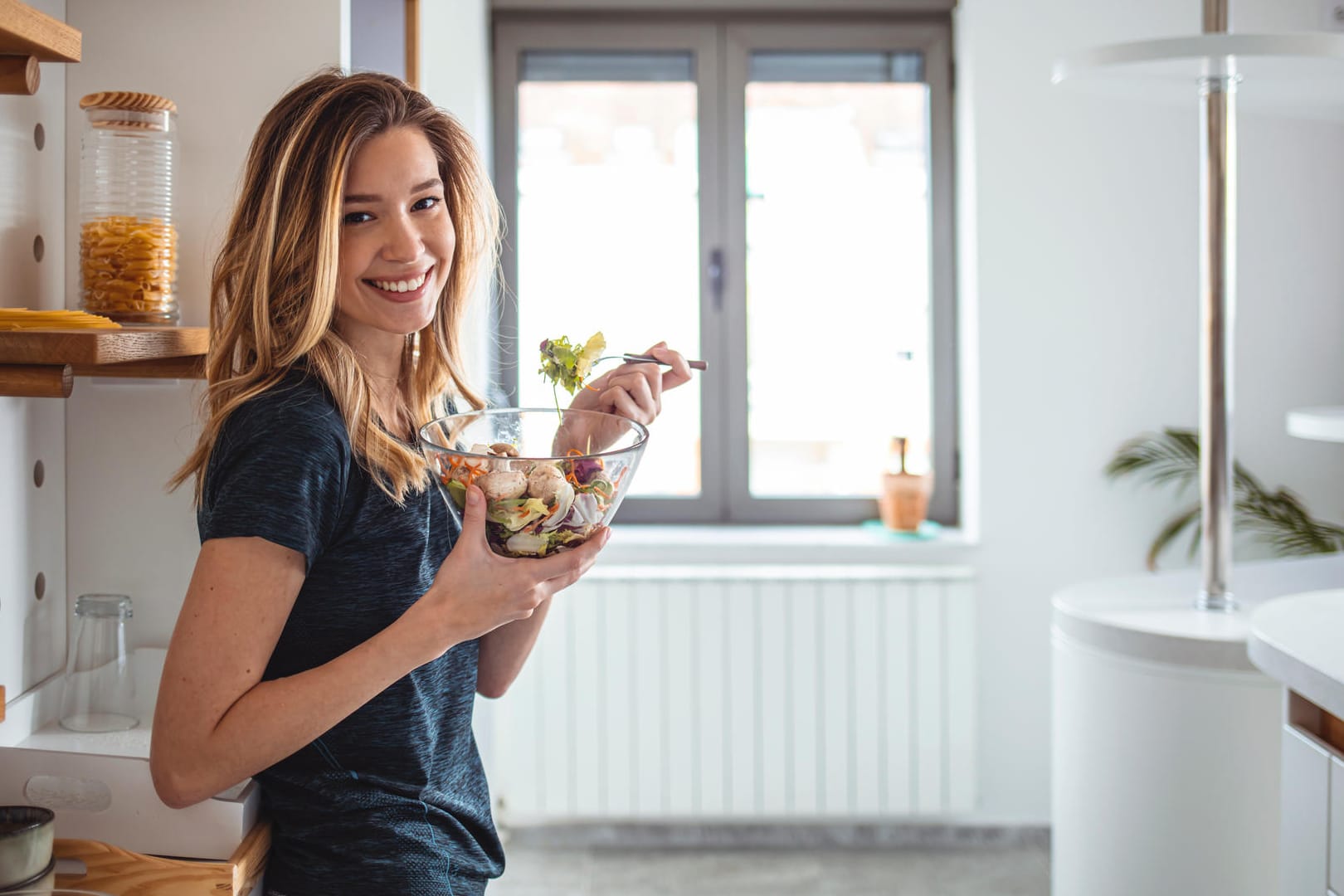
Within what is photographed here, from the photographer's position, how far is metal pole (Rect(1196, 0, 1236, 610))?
69.5 inches

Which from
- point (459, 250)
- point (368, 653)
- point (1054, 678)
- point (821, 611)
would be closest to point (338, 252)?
point (459, 250)

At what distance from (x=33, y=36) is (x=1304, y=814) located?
4.34ft

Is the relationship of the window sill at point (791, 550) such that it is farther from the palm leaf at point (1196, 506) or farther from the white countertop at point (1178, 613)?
the white countertop at point (1178, 613)

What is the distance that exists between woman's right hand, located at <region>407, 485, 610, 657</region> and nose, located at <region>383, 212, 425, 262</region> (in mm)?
264

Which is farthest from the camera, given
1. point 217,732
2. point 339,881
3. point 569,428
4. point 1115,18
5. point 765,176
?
point 765,176

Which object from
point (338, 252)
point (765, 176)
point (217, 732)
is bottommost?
point (217, 732)

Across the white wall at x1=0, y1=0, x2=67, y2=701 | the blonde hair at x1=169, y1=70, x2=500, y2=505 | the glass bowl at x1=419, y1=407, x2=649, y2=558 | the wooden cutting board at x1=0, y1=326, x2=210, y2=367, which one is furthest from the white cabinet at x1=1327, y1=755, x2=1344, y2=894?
the white wall at x1=0, y1=0, x2=67, y2=701

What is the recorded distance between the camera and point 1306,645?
1.14 m

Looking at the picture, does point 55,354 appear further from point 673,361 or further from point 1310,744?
point 1310,744

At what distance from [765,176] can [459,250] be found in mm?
1993

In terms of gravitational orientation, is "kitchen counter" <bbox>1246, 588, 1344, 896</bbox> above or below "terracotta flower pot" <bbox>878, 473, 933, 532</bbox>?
below

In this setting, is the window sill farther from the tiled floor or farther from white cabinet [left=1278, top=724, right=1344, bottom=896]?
white cabinet [left=1278, top=724, right=1344, bottom=896]

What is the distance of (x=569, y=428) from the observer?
1.16 meters

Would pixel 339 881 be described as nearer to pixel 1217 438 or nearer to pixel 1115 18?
pixel 1217 438
